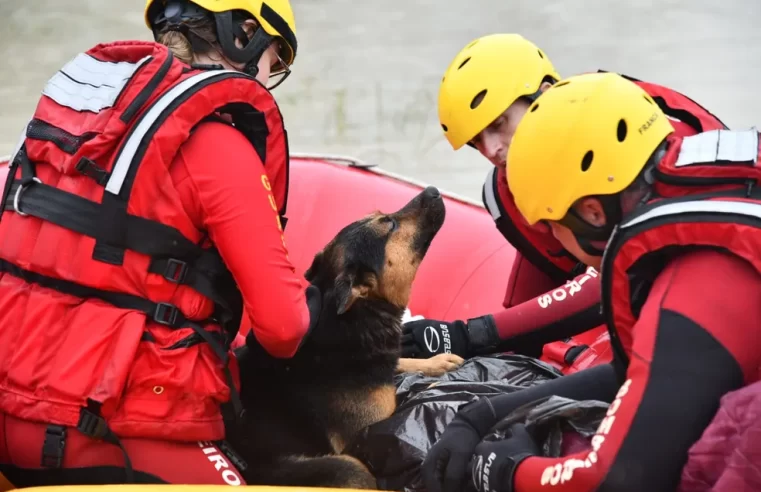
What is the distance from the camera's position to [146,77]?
2.29 meters

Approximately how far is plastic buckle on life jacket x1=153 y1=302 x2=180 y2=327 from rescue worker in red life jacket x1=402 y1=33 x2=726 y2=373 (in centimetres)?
121

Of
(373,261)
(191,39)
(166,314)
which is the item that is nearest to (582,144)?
(166,314)

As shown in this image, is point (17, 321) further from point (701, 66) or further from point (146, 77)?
point (701, 66)

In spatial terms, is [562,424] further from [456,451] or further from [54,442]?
[54,442]

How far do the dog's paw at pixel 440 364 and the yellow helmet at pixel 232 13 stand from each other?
1.10 meters

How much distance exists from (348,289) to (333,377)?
0.27 m

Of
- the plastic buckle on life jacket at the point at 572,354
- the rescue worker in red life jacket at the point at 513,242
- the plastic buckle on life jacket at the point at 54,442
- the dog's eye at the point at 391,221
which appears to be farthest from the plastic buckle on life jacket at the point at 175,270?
the plastic buckle on life jacket at the point at 572,354

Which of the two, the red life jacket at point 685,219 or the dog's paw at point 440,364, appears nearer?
the red life jacket at point 685,219

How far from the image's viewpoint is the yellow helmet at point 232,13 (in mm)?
2539

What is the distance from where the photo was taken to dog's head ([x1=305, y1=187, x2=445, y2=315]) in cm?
297

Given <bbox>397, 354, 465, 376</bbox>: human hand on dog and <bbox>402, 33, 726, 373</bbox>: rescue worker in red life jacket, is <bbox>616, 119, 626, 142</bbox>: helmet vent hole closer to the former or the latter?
<bbox>402, 33, 726, 373</bbox>: rescue worker in red life jacket

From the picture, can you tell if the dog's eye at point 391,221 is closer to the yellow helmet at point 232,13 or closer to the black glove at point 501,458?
the yellow helmet at point 232,13

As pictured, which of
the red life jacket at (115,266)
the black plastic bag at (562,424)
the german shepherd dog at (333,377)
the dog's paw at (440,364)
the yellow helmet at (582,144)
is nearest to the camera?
the yellow helmet at (582,144)

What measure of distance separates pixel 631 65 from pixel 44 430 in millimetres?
5804
